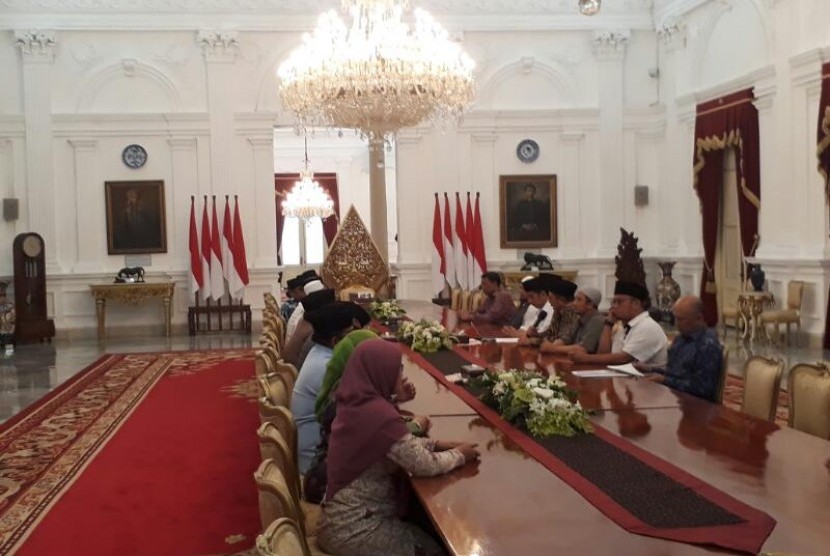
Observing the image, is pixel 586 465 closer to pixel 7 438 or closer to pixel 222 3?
pixel 7 438

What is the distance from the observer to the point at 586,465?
3020 millimetres

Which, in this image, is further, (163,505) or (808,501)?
(163,505)

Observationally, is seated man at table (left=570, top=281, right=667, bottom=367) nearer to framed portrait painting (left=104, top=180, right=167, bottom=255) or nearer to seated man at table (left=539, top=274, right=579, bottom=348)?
seated man at table (left=539, top=274, right=579, bottom=348)

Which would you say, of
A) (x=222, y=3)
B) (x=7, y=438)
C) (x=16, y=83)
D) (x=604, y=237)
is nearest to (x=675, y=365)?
(x=7, y=438)

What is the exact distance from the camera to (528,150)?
1484 centimetres

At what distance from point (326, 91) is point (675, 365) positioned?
522 cm

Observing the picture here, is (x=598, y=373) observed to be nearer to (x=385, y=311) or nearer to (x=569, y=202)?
(x=385, y=311)

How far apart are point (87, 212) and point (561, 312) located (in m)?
9.94

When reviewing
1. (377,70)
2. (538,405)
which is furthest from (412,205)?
(538,405)

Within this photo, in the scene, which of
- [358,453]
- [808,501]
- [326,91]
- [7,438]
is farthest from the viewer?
[326,91]

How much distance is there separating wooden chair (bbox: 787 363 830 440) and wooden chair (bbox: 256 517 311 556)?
2.69 meters

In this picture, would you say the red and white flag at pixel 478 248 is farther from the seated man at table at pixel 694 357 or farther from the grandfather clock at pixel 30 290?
the seated man at table at pixel 694 357

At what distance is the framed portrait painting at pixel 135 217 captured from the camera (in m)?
14.1

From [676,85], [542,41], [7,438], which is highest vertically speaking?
[542,41]
